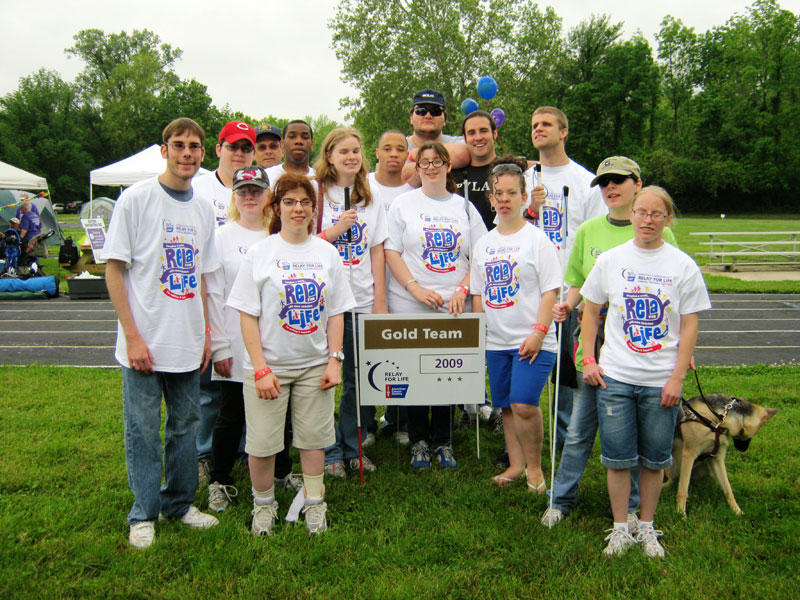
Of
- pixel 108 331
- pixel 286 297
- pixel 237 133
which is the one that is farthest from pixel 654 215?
pixel 108 331

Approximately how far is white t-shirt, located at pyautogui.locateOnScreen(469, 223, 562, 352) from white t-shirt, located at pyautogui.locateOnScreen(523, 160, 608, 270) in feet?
1.99

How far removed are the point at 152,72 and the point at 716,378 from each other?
221ft

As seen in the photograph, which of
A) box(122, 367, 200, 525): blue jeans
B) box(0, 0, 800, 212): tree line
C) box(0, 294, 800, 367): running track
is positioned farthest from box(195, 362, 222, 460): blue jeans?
box(0, 0, 800, 212): tree line

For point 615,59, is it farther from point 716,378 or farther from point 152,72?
point 716,378

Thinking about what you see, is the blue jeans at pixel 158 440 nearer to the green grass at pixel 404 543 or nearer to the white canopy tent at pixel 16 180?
the green grass at pixel 404 543

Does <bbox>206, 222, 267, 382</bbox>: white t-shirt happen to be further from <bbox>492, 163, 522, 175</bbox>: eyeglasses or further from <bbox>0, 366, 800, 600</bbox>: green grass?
<bbox>492, 163, 522, 175</bbox>: eyeglasses

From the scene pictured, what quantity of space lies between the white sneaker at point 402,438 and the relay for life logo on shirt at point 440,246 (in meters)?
1.56

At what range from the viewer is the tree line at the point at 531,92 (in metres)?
36.0

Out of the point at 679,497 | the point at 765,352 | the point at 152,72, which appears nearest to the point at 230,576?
the point at 679,497

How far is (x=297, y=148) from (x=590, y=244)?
2329 millimetres

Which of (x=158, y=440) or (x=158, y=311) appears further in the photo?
(x=158, y=440)

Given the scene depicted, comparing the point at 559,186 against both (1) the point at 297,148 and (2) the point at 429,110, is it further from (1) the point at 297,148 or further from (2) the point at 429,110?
(1) the point at 297,148

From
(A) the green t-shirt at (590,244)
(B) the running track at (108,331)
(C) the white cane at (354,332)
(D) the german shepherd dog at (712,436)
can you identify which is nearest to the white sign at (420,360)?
(C) the white cane at (354,332)

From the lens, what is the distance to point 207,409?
14.5ft
